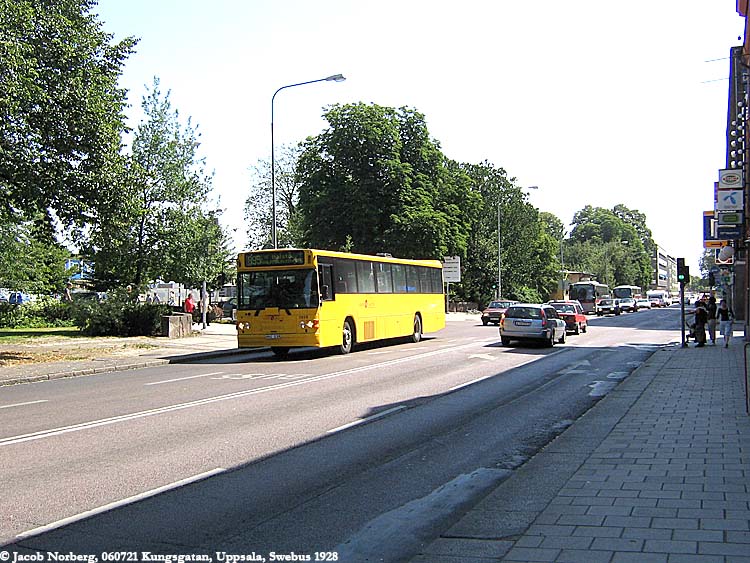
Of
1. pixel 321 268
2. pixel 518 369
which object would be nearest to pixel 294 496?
pixel 518 369

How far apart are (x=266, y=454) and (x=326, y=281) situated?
14.3 metres

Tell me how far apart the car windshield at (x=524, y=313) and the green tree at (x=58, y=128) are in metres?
13.7

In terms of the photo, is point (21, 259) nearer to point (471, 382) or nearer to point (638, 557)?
point (471, 382)

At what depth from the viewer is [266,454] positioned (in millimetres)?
8656

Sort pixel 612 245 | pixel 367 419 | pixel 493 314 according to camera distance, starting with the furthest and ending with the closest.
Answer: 1. pixel 612 245
2. pixel 493 314
3. pixel 367 419

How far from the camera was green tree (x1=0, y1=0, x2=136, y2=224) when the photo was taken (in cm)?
1995

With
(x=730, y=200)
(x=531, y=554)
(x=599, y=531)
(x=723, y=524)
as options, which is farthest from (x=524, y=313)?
(x=531, y=554)

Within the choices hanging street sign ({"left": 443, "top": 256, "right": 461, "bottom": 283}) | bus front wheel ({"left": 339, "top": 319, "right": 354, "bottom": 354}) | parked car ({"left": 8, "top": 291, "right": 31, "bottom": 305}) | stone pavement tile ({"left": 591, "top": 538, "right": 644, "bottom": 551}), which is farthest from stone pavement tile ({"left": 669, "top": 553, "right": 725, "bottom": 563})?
hanging street sign ({"left": 443, "top": 256, "right": 461, "bottom": 283})

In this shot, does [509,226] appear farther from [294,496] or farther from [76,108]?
[294,496]

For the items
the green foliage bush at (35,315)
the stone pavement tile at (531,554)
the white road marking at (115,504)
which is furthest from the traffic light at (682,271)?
the green foliage bush at (35,315)

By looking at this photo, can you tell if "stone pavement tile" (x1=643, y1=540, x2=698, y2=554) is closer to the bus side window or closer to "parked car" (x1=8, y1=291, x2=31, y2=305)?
the bus side window

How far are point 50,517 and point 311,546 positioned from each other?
7.05ft

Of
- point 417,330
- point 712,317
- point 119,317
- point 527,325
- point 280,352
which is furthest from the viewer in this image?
point 417,330

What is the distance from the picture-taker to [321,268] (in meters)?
22.6
